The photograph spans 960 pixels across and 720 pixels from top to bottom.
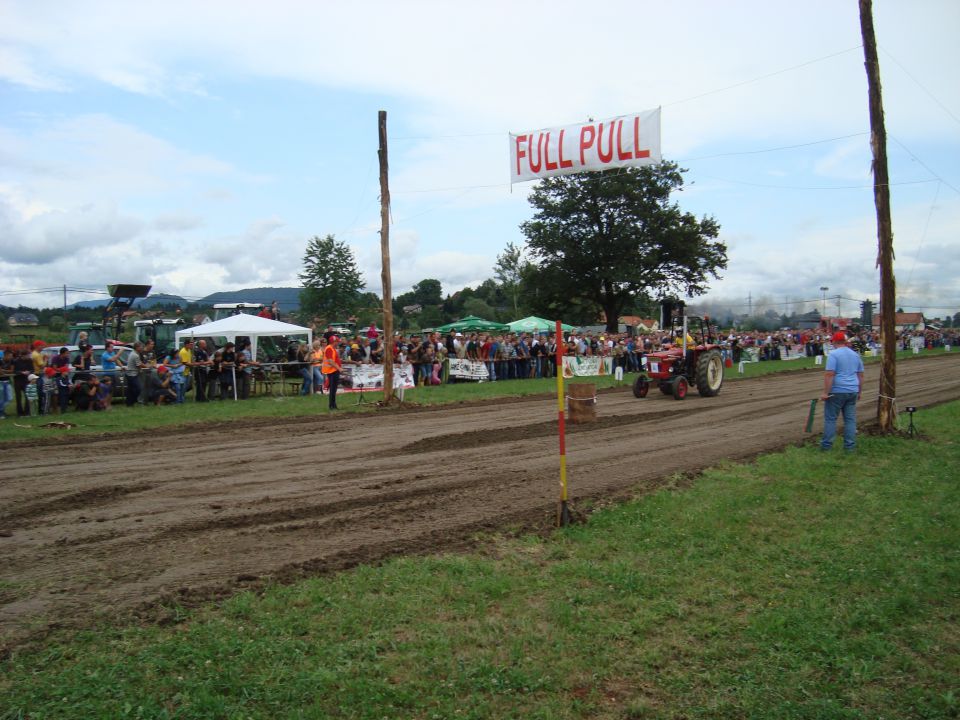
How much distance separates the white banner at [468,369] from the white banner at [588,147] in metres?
10.5

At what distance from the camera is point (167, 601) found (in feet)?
17.1

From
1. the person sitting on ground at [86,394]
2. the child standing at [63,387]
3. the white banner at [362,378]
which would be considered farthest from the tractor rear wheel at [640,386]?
the child standing at [63,387]

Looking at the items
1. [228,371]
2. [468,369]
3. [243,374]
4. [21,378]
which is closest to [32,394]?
[21,378]

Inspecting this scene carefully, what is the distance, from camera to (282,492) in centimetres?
850

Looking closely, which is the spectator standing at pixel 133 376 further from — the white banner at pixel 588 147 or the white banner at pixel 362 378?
the white banner at pixel 588 147

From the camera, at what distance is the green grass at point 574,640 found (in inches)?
156

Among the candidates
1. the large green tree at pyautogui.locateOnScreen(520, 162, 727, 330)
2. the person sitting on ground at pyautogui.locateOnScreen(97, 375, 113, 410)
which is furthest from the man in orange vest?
the large green tree at pyautogui.locateOnScreen(520, 162, 727, 330)

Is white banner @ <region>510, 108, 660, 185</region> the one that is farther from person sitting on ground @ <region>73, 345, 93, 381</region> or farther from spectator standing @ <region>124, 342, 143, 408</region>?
person sitting on ground @ <region>73, 345, 93, 381</region>

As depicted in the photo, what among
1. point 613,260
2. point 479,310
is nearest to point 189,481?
point 613,260

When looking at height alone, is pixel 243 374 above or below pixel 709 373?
above

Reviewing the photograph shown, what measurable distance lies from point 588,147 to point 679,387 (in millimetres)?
7055

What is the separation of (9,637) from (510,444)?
8.14m

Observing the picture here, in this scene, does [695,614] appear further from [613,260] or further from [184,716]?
[613,260]

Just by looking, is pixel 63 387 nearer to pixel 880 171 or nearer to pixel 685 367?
pixel 685 367
